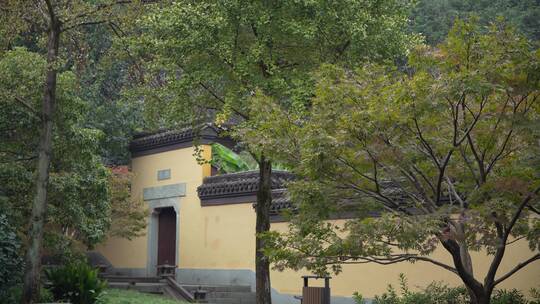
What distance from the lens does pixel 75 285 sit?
1405 centimetres

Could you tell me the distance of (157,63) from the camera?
41.6 ft

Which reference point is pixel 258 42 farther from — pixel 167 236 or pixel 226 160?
pixel 167 236

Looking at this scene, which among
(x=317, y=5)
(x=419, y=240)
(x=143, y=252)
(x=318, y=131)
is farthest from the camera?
(x=143, y=252)

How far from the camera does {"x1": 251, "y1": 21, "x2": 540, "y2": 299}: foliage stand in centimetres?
799

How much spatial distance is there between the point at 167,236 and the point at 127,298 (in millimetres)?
7240

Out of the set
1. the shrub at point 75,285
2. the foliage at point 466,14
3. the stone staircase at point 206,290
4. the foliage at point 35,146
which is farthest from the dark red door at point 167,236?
the foliage at point 466,14

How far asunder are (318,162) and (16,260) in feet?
22.4

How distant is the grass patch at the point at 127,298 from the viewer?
15.3 metres

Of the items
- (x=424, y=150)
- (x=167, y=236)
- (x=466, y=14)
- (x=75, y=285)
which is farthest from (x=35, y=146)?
(x=466, y=14)

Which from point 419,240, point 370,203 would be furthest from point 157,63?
point 419,240

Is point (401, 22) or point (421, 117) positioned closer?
point (421, 117)

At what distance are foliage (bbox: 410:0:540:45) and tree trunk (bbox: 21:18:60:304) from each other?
1741cm

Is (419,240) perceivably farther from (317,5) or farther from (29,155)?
(29,155)

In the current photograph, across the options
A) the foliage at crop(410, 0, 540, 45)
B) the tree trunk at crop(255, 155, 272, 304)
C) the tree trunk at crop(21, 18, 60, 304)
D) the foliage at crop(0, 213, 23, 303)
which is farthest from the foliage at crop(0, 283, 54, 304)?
the foliage at crop(410, 0, 540, 45)
